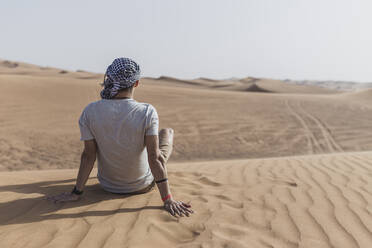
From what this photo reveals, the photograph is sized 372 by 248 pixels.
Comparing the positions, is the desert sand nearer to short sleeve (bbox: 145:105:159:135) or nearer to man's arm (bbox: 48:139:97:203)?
man's arm (bbox: 48:139:97:203)

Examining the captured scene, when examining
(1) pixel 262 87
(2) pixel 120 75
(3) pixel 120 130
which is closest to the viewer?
(2) pixel 120 75

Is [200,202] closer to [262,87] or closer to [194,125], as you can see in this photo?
[194,125]

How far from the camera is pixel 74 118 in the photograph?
35.4ft

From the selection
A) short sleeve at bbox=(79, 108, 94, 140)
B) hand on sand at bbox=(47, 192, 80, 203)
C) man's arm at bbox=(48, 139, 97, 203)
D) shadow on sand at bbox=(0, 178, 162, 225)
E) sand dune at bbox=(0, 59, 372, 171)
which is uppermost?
short sleeve at bbox=(79, 108, 94, 140)

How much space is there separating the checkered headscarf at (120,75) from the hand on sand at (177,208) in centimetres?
108

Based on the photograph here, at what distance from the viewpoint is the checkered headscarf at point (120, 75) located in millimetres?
2797

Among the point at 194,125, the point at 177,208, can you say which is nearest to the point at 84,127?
the point at 177,208

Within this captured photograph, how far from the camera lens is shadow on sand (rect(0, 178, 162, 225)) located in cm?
278

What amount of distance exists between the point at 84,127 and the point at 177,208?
1.09 metres

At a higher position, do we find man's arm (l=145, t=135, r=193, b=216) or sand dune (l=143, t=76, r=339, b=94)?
man's arm (l=145, t=135, r=193, b=216)

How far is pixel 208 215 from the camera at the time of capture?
2885 mm

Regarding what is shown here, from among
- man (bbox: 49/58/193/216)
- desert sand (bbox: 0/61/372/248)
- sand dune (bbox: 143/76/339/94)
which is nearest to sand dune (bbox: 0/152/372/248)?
desert sand (bbox: 0/61/372/248)

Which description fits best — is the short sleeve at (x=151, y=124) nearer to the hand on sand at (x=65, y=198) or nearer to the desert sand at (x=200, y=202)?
the desert sand at (x=200, y=202)

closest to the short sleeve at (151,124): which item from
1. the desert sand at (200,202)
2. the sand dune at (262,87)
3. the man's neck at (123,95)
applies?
the man's neck at (123,95)
